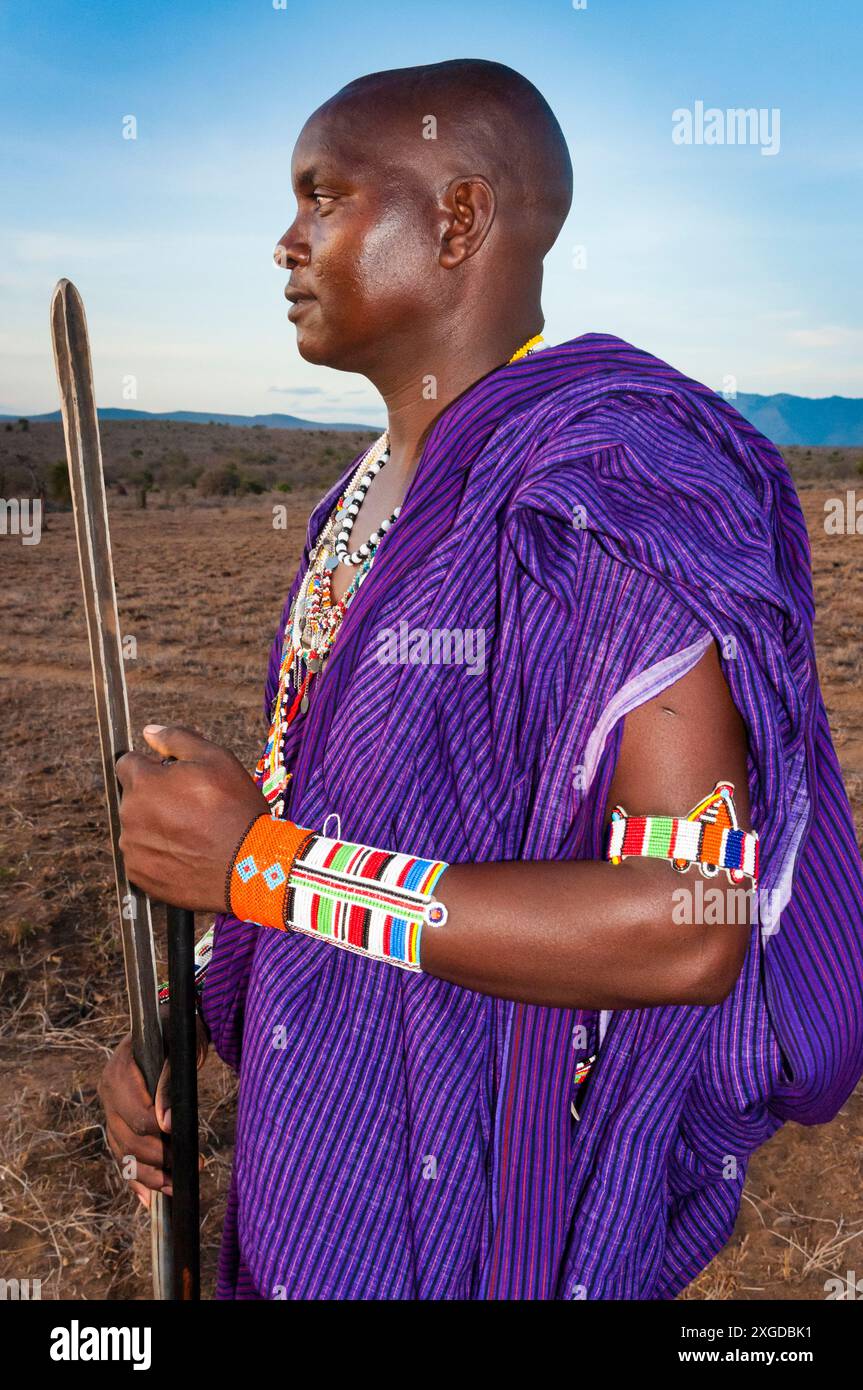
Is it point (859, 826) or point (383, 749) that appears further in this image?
point (859, 826)

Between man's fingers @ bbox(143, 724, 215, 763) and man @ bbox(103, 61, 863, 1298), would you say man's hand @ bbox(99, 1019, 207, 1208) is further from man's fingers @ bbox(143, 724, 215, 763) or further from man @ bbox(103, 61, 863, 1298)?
man's fingers @ bbox(143, 724, 215, 763)

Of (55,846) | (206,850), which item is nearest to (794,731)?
(206,850)

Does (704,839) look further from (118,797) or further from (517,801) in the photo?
(118,797)

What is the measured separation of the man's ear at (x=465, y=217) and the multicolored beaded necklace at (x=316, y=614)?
159 mm

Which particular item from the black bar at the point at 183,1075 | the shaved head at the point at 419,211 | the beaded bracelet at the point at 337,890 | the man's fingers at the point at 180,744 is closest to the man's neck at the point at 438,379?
the shaved head at the point at 419,211

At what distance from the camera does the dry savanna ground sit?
9.48 feet

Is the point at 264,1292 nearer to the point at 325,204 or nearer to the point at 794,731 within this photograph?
the point at 794,731

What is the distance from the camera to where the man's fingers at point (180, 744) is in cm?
136

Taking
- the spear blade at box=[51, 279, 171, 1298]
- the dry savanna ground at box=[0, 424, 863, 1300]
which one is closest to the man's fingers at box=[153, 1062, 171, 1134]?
the spear blade at box=[51, 279, 171, 1298]

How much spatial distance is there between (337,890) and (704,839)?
413 millimetres

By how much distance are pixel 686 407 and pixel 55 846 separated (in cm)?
454

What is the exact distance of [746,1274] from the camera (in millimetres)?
2848

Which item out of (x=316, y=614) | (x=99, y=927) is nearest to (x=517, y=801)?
(x=316, y=614)

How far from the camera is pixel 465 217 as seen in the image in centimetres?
151
